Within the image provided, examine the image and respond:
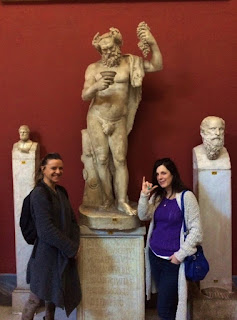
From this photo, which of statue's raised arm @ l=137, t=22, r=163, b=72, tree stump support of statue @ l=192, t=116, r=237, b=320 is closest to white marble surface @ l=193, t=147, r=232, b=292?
tree stump support of statue @ l=192, t=116, r=237, b=320

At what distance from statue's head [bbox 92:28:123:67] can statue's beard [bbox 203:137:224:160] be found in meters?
1.02

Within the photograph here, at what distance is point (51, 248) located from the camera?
330cm

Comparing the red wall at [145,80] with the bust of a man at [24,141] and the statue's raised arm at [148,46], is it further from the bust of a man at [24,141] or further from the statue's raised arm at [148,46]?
the statue's raised arm at [148,46]

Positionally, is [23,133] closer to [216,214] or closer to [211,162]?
[211,162]

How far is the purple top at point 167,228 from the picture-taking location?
3291mm

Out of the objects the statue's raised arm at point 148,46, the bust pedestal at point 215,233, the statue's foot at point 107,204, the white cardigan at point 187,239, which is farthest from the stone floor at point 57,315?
the statue's raised arm at point 148,46

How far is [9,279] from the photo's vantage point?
15.1 ft

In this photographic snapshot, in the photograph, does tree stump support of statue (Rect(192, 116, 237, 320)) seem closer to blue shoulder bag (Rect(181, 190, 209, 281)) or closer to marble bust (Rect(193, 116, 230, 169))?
marble bust (Rect(193, 116, 230, 169))

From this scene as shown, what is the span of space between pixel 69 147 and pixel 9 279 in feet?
4.90

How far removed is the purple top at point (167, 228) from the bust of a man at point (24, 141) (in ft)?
4.81

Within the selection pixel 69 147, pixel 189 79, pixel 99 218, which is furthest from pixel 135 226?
pixel 189 79

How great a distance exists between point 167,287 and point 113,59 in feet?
6.14

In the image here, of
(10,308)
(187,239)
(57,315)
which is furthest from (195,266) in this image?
(10,308)

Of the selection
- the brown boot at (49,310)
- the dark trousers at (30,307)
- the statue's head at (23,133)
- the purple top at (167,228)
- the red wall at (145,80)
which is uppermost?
the red wall at (145,80)
